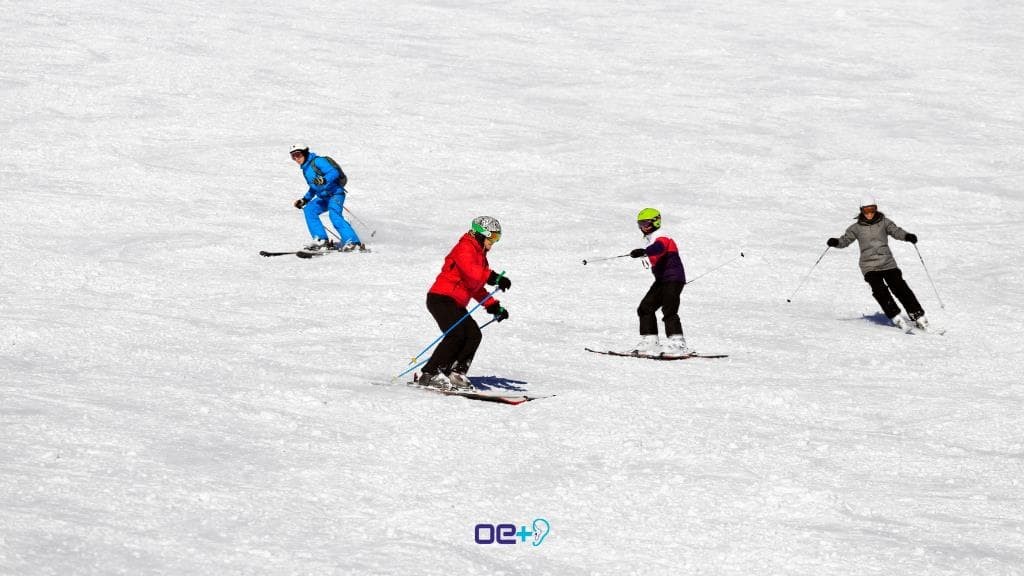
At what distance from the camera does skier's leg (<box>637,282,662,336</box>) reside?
12.0 metres

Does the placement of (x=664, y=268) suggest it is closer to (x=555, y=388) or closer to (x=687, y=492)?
(x=555, y=388)

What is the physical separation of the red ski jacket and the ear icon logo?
3.16m

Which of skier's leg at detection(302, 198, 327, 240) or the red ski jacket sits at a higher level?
the red ski jacket

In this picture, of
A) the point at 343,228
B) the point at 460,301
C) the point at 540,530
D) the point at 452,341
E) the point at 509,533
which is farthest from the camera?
the point at 343,228

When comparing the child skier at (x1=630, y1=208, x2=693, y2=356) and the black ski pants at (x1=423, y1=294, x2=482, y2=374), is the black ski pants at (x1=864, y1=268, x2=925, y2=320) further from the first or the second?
the black ski pants at (x1=423, y1=294, x2=482, y2=374)

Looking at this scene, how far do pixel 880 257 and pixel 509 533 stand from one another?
913 centimetres

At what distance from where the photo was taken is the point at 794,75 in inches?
1168

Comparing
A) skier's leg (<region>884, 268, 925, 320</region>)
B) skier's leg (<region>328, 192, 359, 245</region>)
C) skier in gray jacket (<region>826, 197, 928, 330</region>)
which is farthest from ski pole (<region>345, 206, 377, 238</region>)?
skier's leg (<region>884, 268, 925, 320</region>)

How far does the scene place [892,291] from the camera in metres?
14.2

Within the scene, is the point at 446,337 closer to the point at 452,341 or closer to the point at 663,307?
Result: the point at 452,341

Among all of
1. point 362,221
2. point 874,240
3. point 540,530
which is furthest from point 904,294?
point 540,530

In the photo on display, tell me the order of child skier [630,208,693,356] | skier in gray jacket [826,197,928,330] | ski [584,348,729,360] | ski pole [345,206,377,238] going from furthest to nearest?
ski pole [345,206,377,238], skier in gray jacket [826,197,928,330], child skier [630,208,693,356], ski [584,348,729,360]

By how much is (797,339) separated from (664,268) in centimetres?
187

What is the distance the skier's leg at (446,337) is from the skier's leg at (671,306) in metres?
3.04
